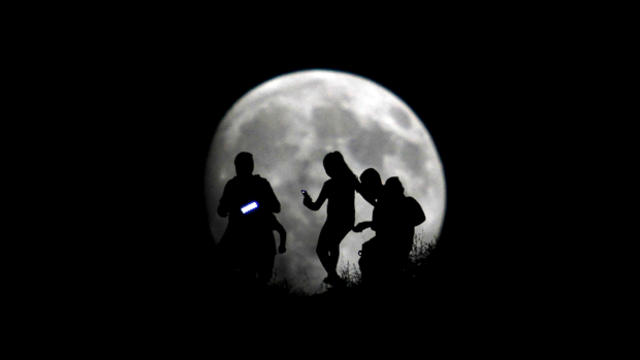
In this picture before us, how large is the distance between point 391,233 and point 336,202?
2.80ft

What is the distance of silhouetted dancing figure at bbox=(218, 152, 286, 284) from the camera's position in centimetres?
680

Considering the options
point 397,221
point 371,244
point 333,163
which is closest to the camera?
point 397,221

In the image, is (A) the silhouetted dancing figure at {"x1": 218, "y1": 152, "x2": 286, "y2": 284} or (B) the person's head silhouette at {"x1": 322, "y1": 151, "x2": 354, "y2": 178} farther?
(B) the person's head silhouette at {"x1": 322, "y1": 151, "x2": 354, "y2": 178}

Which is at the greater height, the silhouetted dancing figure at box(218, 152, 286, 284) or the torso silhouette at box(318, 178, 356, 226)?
the torso silhouette at box(318, 178, 356, 226)

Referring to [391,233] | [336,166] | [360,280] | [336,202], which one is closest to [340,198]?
[336,202]

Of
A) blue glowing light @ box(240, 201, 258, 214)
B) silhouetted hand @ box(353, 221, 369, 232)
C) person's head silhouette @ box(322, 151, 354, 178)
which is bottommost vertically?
silhouetted hand @ box(353, 221, 369, 232)

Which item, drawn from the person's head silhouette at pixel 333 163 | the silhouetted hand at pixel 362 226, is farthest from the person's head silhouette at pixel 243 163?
the silhouetted hand at pixel 362 226

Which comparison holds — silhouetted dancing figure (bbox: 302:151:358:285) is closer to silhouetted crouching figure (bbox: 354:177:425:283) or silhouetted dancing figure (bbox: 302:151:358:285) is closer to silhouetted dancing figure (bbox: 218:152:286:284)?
silhouetted crouching figure (bbox: 354:177:425:283)

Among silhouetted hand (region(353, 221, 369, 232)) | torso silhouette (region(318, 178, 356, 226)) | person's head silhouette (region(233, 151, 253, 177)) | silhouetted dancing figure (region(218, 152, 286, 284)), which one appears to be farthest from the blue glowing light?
silhouetted hand (region(353, 221, 369, 232))

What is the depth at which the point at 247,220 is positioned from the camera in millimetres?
6828

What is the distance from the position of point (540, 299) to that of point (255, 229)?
128 inches

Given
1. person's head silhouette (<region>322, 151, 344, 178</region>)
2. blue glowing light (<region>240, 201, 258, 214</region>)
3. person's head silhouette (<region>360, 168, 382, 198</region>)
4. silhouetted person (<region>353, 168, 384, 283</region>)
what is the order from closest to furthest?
blue glowing light (<region>240, 201, 258, 214</region>) → silhouetted person (<region>353, 168, 384, 283</region>) → person's head silhouette (<region>360, 168, 382, 198</region>) → person's head silhouette (<region>322, 151, 344, 178</region>)

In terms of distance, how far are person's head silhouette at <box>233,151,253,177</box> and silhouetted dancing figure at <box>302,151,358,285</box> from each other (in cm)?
83

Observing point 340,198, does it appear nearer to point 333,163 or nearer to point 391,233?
point 333,163
